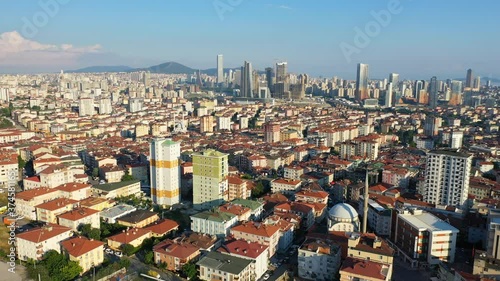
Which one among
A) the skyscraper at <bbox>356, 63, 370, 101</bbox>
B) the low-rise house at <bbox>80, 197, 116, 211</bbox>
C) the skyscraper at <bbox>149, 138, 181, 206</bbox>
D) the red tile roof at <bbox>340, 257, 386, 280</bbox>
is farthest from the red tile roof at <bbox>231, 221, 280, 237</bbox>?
the skyscraper at <bbox>356, 63, 370, 101</bbox>

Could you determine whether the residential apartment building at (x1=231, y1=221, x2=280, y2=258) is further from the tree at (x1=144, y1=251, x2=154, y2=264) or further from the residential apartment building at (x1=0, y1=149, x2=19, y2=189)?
the residential apartment building at (x1=0, y1=149, x2=19, y2=189)

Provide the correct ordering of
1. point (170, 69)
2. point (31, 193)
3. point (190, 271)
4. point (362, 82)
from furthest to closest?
1. point (170, 69)
2. point (362, 82)
3. point (31, 193)
4. point (190, 271)

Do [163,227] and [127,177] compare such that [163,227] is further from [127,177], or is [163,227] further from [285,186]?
[127,177]

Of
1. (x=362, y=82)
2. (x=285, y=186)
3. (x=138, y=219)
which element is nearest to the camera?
(x=138, y=219)

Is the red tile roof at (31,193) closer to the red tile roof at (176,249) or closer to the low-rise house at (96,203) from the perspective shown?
the low-rise house at (96,203)

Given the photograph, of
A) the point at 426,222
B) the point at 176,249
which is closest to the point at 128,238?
the point at 176,249

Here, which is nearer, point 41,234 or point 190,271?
point 190,271

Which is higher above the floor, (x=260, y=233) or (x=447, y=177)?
(x=447, y=177)

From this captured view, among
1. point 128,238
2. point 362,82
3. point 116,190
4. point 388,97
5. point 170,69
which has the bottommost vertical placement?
point 128,238
